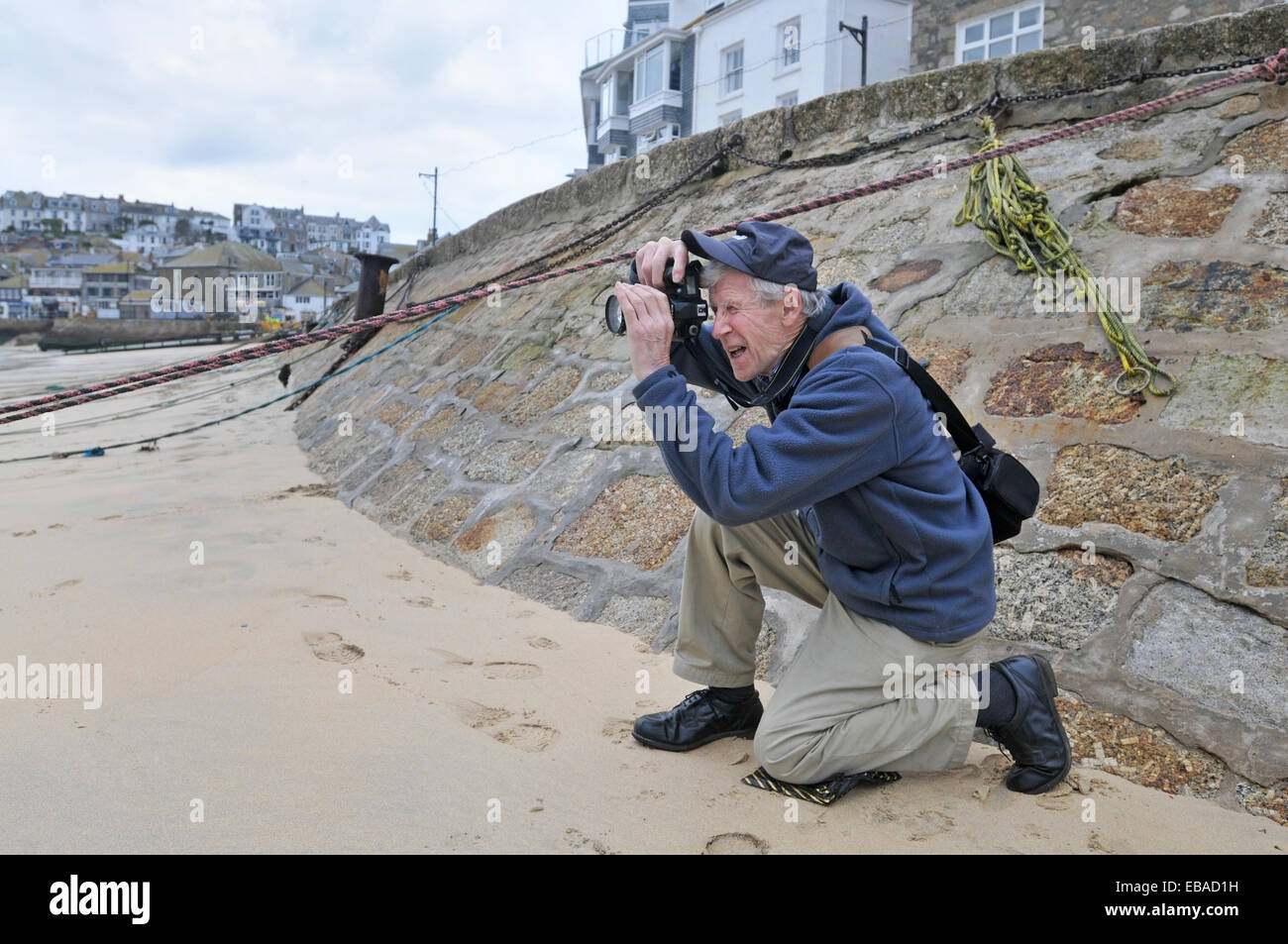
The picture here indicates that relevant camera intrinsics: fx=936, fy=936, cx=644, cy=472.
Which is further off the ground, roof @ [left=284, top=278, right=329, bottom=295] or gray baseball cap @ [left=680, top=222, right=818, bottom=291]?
roof @ [left=284, top=278, right=329, bottom=295]

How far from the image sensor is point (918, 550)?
1980mm

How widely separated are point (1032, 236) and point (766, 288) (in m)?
1.90

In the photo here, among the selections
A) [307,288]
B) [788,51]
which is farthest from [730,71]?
[307,288]

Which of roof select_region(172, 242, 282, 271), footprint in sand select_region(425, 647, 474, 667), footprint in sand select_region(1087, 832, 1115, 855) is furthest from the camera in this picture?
roof select_region(172, 242, 282, 271)

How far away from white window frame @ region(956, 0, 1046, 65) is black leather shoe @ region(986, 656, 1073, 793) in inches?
539

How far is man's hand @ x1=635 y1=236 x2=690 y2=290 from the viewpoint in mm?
2283

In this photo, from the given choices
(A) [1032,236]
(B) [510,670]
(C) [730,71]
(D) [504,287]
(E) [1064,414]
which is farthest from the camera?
(C) [730,71]

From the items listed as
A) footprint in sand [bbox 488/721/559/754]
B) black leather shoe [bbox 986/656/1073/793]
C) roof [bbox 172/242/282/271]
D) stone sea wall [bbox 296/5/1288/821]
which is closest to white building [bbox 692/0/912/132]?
stone sea wall [bbox 296/5/1288/821]

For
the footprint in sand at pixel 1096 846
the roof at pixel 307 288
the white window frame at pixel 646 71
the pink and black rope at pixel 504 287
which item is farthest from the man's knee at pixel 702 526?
the roof at pixel 307 288

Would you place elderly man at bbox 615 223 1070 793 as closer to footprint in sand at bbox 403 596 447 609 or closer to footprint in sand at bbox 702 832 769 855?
footprint in sand at bbox 702 832 769 855

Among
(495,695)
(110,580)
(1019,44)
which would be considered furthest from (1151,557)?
(1019,44)

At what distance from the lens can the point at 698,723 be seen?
2.31 m

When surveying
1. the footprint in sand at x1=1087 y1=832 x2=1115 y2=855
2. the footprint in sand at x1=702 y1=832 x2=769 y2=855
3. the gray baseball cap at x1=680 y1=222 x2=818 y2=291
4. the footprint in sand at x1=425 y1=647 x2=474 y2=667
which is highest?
the gray baseball cap at x1=680 y1=222 x2=818 y2=291

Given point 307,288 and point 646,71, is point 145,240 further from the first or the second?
point 646,71
